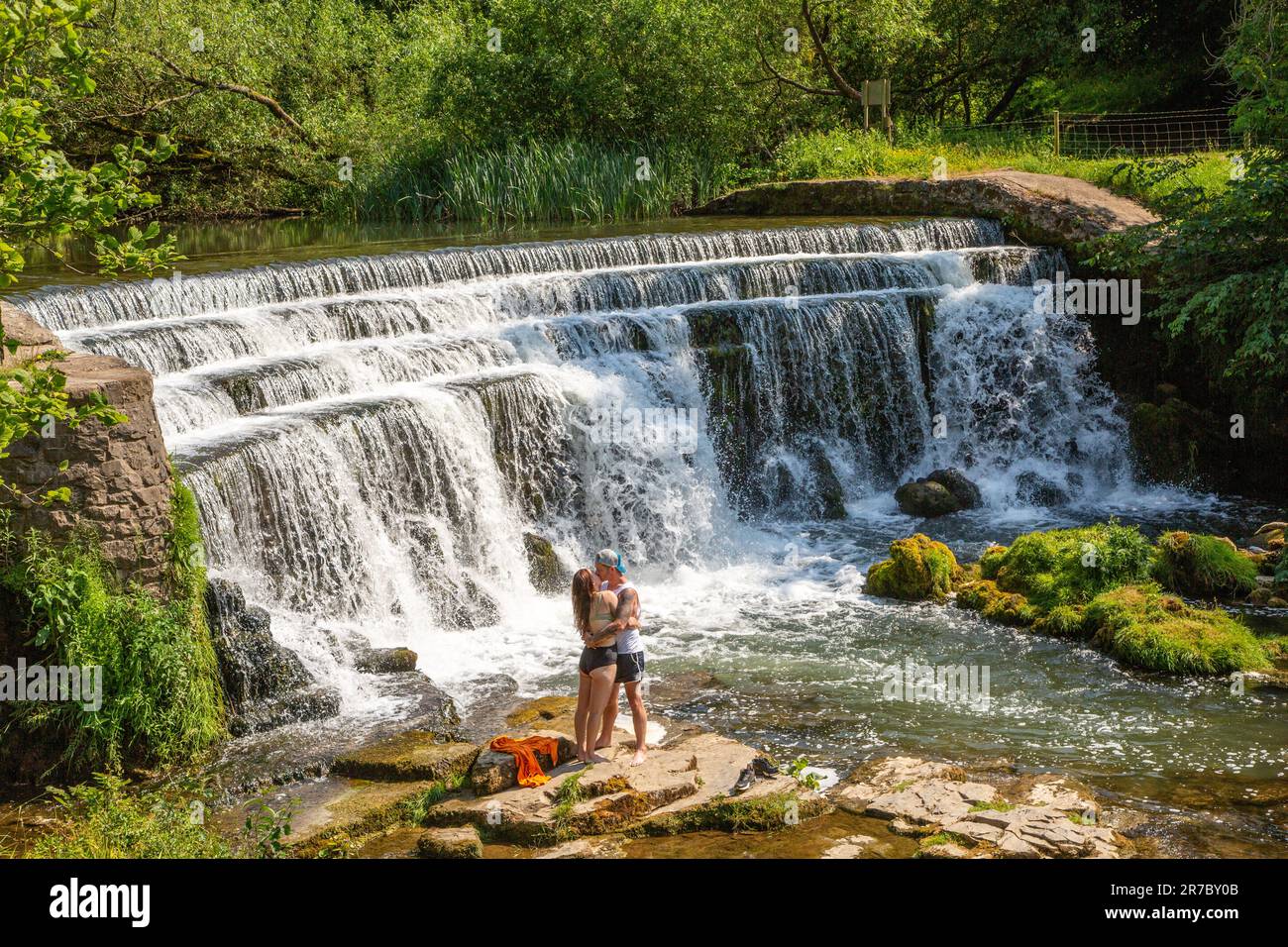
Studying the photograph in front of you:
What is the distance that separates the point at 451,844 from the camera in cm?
689

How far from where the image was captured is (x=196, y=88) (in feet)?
75.2

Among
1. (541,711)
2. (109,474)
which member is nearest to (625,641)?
(541,711)

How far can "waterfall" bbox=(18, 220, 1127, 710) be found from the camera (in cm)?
1067

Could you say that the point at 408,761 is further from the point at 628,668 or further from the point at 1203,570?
the point at 1203,570

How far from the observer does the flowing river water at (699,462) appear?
9172mm

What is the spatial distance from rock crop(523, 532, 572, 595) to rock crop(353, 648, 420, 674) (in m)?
2.31

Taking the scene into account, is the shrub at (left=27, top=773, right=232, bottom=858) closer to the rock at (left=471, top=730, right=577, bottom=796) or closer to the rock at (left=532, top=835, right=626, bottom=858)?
the rock at (left=471, top=730, right=577, bottom=796)

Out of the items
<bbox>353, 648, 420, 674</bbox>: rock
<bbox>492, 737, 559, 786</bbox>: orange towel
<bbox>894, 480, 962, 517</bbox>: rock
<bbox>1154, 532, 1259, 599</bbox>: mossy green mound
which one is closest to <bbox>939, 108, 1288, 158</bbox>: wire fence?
<bbox>894, 480, 962, 517</bbox>: rock

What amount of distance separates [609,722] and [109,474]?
3.57m

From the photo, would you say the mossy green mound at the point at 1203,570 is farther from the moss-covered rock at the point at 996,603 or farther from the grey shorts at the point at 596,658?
the grey shorts at the point at 596,658

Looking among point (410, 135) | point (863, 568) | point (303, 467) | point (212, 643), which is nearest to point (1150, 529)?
point (863, 568)

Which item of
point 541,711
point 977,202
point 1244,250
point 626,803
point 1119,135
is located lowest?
point 626,803

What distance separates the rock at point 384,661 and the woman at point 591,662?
237cm

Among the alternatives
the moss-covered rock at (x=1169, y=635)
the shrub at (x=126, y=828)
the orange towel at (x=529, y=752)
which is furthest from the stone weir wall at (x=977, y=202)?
the shrub at (x=126, y=828)
